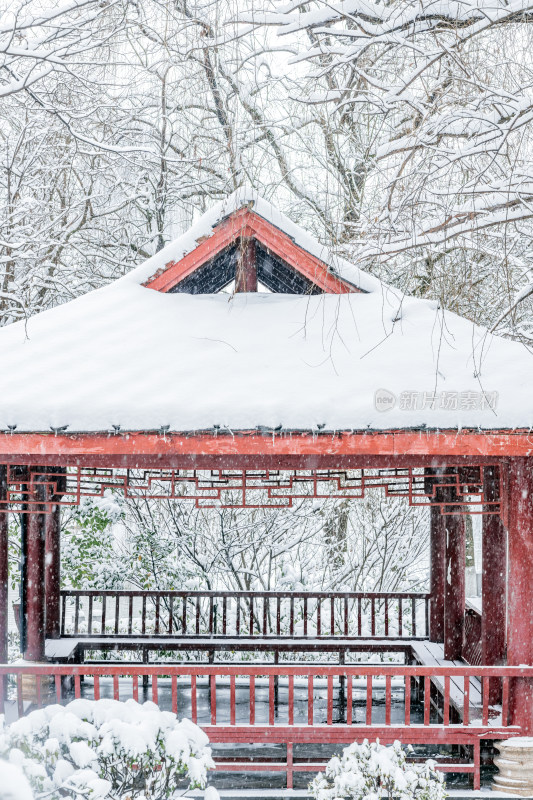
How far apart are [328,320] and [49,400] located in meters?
3.07

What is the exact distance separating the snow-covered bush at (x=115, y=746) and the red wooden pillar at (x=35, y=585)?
16.4 ft

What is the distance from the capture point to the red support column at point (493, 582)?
326 inches

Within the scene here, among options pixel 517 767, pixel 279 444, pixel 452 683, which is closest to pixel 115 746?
pixel 279 444

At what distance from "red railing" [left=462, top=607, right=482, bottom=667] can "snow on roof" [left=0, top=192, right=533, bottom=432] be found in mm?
3497

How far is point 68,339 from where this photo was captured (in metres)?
8.10

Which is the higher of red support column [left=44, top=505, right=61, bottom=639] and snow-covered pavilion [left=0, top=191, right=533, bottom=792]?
snow-covered pavilion [left=0, top=191, right=533, bottom=792]

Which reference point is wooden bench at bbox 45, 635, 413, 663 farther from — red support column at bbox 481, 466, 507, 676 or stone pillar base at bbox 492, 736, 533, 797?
stone pillar base at bbox 492, 736, 533, 797

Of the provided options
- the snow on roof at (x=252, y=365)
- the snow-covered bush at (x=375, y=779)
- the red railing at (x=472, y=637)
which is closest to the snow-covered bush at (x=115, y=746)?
the snow-covered bush at (x=375, y=779)

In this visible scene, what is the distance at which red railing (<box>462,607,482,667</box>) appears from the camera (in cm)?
910

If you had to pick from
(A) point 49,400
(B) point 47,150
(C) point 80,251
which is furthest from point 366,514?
(A) point 49,400

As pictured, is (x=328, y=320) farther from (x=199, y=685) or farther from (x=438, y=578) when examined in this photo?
(x=199, y=685)

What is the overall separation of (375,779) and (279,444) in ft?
8.13

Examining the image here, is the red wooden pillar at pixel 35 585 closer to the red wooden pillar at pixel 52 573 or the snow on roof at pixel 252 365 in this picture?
the red wooden pillar at pixel 52 573

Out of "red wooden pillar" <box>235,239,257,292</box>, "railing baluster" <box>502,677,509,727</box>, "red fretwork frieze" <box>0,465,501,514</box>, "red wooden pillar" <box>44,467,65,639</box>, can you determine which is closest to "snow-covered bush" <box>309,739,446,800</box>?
"railing baluster" <box>502,677,509,727</box>
